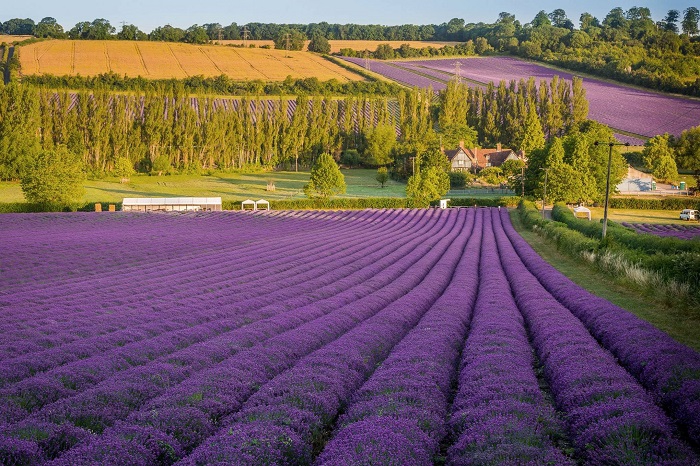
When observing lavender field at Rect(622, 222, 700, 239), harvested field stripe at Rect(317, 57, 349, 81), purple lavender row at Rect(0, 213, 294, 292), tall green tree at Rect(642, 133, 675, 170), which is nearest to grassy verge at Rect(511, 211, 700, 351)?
purple lavender row at Rect(0, 213, 294, 292)

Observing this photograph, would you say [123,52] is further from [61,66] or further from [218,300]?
[218,300]

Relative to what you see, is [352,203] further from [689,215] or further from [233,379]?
[233,379]

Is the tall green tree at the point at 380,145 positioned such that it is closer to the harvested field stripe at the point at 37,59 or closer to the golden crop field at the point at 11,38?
the harvested field stripe at the point at 37,59

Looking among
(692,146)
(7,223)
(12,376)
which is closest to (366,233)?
(7,223)

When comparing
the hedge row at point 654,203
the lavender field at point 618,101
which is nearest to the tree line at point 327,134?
the hedge row at point 654,203

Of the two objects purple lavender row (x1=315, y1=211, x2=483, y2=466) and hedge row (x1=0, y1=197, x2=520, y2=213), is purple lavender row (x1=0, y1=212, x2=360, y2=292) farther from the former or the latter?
purple lavender row (x1=315, y1=211, x2=483, y2=466)

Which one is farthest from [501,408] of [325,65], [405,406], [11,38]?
[11,38]
